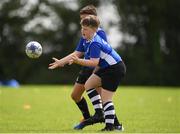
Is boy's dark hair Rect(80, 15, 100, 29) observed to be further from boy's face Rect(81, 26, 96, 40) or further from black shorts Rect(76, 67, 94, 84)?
black shorts Rect(76, 67, 94, 84)

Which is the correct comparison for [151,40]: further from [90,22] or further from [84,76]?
[90,22]

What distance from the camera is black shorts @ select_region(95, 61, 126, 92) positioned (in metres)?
9.23

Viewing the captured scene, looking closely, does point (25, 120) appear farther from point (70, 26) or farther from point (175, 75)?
point (70, 26)

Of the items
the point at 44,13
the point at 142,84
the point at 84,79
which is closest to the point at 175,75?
the point at 142,84

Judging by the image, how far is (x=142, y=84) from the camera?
4159cm

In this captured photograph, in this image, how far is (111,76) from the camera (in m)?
9.27

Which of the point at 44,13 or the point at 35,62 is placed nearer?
the point at 35,62

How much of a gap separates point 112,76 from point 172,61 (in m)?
35.1

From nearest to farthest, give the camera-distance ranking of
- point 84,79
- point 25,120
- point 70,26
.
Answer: point 84,79 → point 25,120 → point 70,26

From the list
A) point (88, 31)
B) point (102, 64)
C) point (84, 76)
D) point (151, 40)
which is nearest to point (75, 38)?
point (151, 40)

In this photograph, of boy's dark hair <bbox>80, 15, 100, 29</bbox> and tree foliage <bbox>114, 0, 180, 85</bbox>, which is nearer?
boy's dark hair <bbox>80, 15, 100, 29</bbox>

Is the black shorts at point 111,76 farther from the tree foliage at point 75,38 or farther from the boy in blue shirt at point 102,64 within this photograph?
the tree foliage at point 75,38

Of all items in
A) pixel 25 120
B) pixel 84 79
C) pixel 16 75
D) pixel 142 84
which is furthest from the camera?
pixel 16 75

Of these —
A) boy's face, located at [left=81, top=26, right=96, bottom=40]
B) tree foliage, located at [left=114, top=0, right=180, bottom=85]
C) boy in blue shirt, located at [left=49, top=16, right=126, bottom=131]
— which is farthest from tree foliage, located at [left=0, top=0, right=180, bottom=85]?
boy's face, located at [left=81, top=26, right=96, bottom=40]
